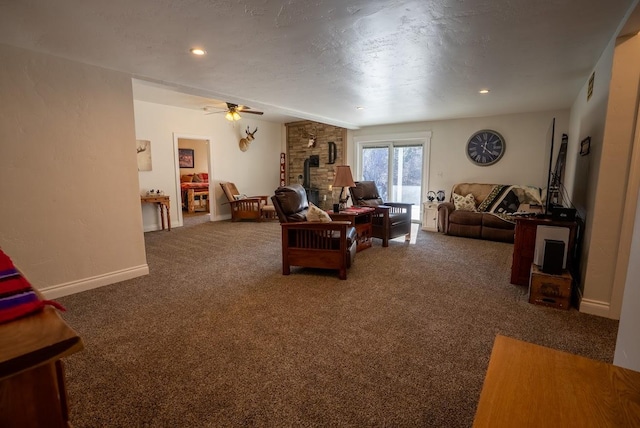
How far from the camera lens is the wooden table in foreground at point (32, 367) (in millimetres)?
636

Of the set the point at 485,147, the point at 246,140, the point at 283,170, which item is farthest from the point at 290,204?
the point at 283,170

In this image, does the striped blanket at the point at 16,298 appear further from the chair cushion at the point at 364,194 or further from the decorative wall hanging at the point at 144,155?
the decorative wall hanging at the point at 144,155

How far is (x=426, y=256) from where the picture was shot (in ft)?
14.1

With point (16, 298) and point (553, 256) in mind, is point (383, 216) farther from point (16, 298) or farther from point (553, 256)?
point (16, 298)

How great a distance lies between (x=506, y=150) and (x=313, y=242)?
451cm

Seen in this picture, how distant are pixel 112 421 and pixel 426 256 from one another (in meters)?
3.76

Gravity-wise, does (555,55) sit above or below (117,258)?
above

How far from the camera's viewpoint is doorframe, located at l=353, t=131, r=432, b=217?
6.65 metres

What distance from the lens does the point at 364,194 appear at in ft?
18.1

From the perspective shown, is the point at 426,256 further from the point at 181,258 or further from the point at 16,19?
the point at 16,19

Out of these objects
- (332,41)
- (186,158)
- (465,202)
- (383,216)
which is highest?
(332,41)

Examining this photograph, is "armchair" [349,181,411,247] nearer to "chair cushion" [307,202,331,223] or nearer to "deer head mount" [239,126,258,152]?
"chair cushion" [307,202,331,223]

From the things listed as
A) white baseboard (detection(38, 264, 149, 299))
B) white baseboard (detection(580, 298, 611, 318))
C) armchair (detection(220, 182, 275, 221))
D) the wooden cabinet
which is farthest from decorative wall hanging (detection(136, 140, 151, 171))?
white baseboard (detection(580, 298, 611, 318))

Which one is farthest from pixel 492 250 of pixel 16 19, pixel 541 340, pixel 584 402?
pixel 16 19
